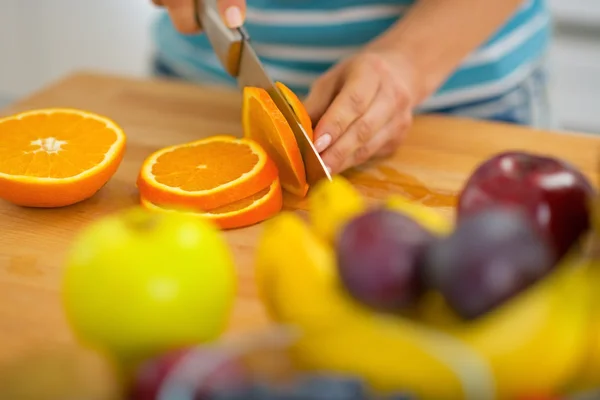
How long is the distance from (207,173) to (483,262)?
0.62 m

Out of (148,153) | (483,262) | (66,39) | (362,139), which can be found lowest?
(66,39)

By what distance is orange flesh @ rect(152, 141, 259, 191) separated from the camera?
1078 millimetres

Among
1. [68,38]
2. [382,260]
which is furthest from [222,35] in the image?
[68,38]

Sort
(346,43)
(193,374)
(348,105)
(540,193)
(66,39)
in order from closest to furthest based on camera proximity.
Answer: (193,374), (540,193), (348,105), (346,43), (66,39)

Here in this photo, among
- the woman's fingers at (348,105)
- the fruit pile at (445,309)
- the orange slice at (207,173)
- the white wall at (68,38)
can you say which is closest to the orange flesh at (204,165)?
the orange slice at (207,173)

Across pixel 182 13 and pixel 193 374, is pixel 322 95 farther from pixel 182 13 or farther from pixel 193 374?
pixel 193 374

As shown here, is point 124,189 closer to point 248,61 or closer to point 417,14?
point 248,61

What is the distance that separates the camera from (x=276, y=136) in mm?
1102

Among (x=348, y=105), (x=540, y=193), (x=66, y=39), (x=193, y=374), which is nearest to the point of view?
(x=193, y=374)

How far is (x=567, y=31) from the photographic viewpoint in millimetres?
2590

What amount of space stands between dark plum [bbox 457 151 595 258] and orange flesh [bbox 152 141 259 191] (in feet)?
1.27

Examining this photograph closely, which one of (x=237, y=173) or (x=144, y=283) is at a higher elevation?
(x=144, y=283)

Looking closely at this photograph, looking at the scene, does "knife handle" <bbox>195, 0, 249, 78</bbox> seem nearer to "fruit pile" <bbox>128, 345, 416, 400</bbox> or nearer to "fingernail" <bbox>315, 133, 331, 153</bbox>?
"fingernail" <bbox>315, 133, 331, 153</bbox>

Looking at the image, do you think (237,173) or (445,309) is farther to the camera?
(237,173)
